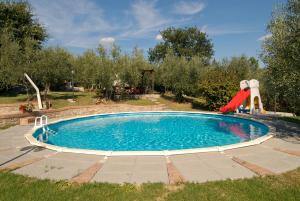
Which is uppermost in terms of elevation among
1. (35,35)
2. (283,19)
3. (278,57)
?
(35,35)

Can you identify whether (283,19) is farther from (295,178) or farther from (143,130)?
(143,130)

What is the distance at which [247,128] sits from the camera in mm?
17094

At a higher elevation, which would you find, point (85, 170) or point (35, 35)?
point (35, 35)

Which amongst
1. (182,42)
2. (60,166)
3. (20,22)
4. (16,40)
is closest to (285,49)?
(60,166)

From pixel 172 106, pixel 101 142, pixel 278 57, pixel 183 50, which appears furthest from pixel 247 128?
pixel 183 50

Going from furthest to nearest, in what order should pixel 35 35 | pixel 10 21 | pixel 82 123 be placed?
pixel 35 35
pixel 10 21
pixel 82 123

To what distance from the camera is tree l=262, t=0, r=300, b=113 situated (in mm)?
10414

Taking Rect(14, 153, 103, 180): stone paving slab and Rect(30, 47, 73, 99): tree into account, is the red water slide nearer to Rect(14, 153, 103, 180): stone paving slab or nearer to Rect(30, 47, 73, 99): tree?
Rect(14, 153, 103, 180): stone paving slab

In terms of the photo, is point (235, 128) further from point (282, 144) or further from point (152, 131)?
point (282, 144)

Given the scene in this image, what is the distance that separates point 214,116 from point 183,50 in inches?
1785

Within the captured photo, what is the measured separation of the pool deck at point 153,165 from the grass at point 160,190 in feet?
1.28

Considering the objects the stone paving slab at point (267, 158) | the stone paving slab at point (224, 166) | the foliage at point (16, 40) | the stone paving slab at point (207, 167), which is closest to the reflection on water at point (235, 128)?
the stone paving slab at point (267, 158)

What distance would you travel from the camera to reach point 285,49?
35.8 ft

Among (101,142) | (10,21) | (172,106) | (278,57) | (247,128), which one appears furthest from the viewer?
(10,21)
